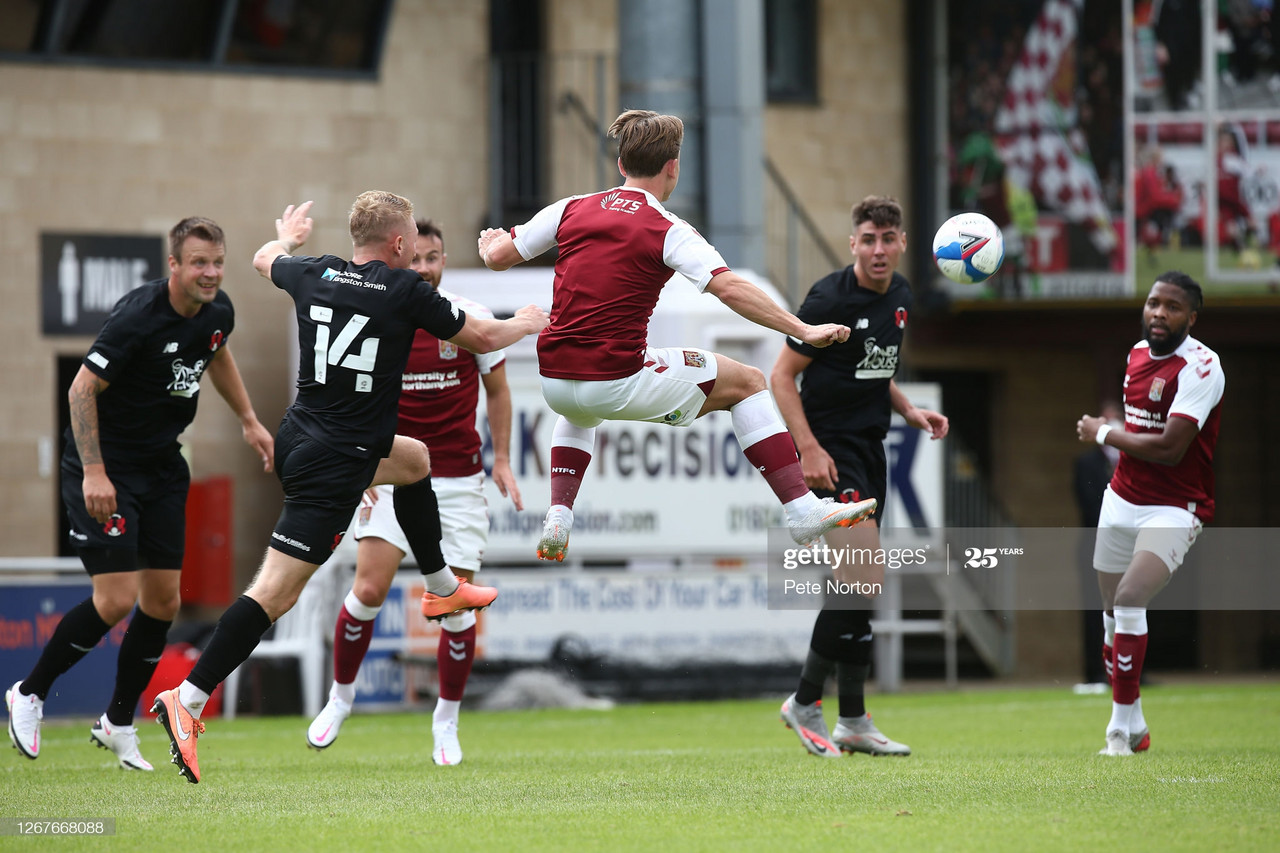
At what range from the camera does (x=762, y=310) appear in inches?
256

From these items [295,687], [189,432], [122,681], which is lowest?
[295,687]

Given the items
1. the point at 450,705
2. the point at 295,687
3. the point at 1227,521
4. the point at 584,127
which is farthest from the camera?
the point at 1227,521

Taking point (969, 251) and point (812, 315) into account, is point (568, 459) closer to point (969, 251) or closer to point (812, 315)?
point (812, 315)

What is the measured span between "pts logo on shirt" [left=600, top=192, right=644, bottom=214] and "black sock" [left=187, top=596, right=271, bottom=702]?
2.20m

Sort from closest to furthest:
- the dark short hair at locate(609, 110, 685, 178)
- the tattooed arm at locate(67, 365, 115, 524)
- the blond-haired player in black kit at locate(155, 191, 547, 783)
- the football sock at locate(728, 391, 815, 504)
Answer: the blond-haired player in black kit at locate(155, 191, 547, 783) → the dark short hair at locate(609, 110, 685, 178) → the football sock at locate(728, 391, 815, 504) → the tattooed arm at locate(67, 365, 115, 524)

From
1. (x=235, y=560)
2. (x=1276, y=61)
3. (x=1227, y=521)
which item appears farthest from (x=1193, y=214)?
(x=235, y=560)

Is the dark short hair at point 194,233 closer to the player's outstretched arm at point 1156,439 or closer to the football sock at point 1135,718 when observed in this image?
the player's outstretched arm at point 1156,439

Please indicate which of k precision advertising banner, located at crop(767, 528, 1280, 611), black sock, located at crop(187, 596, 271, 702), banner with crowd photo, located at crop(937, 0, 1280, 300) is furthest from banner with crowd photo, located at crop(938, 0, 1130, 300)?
black sock, located at crop(187, 596, 271, 702)

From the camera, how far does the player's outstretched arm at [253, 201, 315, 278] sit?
6.91 metres

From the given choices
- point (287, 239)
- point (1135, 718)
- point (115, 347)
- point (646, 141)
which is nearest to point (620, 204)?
point (646, 141)

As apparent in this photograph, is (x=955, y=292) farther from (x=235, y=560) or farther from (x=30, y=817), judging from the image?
(x=30, y=817)

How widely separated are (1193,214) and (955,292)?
258 cm

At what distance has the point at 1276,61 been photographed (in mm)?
17000

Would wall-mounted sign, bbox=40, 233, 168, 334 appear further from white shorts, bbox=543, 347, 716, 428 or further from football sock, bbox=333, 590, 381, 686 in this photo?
white shorts, bbox=543, 347, 716, 428
